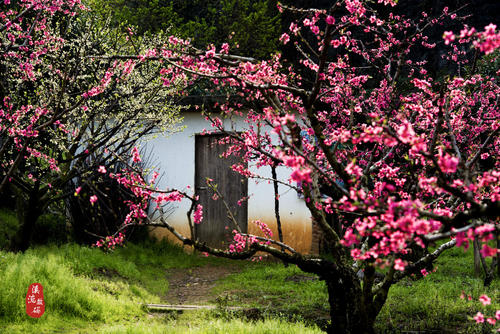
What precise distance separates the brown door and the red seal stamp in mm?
5486

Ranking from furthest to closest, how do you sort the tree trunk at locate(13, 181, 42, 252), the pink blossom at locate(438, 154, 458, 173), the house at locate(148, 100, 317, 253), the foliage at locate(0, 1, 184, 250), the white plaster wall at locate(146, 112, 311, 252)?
the house at locate(148, 100, 317, 253)
the white plaster wall at locate(146, 112, 311, 252)
the tree trunk at locate(13, 181, 42, 252)
the foliage at locate(0, 1, 184, 250)
the pink blossom at locate(438, 154, 458, 173)

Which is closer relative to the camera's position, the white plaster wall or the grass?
the grass

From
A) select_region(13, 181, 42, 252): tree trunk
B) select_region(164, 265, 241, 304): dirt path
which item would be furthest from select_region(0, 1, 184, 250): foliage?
select_region(164, 265, 241, 304): dirt path

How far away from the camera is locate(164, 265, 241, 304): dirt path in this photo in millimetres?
7059

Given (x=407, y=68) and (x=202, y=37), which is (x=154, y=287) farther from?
(x=202, y=37)

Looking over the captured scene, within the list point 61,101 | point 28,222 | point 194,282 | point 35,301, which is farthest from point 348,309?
point 28,222

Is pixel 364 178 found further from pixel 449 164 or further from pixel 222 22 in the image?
pixel 222 22

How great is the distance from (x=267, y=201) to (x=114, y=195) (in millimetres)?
3363

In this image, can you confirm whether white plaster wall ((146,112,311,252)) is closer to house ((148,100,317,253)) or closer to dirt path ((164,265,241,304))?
house ((148,100,317,253))

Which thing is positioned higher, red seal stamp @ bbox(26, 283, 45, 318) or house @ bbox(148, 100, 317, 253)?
house @ bbox(148, 100, 317, 253)

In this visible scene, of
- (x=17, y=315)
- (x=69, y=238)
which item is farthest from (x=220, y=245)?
(x=17, y=315)

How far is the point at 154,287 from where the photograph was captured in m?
7.45

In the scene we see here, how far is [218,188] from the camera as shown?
10.8 metres

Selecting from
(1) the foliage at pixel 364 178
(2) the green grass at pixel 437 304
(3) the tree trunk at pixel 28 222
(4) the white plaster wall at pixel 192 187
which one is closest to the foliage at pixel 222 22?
(4) the white plaster wall at pixel 192 187
